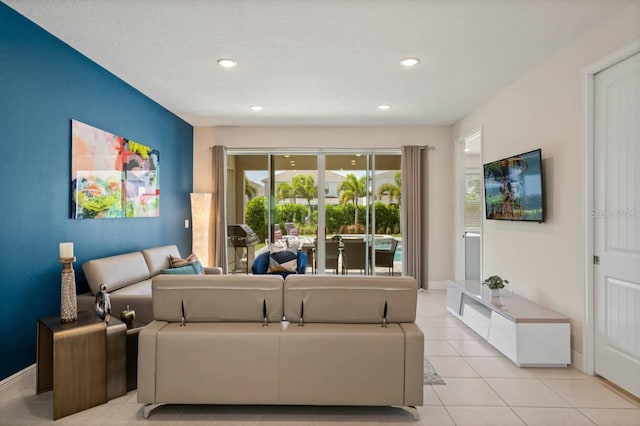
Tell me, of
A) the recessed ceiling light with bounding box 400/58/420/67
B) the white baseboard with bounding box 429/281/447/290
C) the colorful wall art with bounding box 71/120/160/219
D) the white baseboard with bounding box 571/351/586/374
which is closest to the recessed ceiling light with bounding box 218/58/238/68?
the colorful wall art with bounding box 71/120/160/219

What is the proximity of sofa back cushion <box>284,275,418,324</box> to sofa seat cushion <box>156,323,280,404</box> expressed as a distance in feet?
0.87

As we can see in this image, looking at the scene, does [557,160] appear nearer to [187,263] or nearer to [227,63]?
[227,63]

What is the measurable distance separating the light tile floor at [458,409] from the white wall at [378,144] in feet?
11.7

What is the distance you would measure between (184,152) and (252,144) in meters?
1.13

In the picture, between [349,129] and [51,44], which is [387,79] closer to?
[349,129]

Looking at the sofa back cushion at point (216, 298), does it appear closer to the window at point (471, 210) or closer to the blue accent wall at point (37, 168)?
the blue accent wall at point (37, 168)

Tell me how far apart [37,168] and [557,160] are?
440cm

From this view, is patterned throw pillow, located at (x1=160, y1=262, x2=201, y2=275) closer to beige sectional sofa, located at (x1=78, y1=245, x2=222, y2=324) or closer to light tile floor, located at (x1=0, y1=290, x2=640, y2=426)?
beige sectional sofa, located at (x1=78, y1=245, x2=222, y2=324)

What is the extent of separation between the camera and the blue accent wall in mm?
2846

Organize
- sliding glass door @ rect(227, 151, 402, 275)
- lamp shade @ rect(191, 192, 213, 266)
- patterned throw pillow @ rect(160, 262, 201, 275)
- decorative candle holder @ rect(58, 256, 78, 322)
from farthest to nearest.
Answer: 1. sliding glass door @ rect(227, 151, 402, 275)
2. lamp shade @ rect(191, 192, 213, 266)
3. patterned throw pillow @ rect(160, 262, 201, 275)
4. decorative candle holder @ rect(58, 256, 78, 322)

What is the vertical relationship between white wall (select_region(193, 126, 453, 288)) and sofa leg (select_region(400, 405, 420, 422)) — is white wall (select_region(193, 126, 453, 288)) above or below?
above

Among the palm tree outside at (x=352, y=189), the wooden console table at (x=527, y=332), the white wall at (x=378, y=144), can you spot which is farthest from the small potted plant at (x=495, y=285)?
the palm tree outside at (x=352, y=189)

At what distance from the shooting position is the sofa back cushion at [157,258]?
4582mm

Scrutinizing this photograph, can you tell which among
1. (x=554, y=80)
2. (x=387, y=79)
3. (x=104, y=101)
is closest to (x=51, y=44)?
(x=104, y=101)
